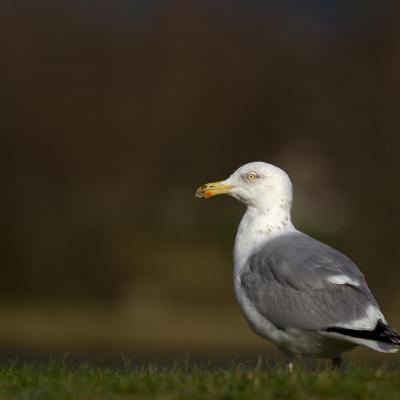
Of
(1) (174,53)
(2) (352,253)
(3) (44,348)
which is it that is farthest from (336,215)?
(3) (44,348)

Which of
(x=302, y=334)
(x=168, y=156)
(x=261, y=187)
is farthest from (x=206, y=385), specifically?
(x=168, y=156)

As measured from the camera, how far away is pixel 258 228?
768cm

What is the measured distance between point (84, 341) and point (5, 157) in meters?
8.24

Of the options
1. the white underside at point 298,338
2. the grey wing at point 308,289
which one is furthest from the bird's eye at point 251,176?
the white underside at point 298,338

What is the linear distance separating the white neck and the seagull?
0.08 metres

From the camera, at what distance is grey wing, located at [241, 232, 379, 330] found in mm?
6820

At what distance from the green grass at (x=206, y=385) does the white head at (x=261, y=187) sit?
4.65 ft

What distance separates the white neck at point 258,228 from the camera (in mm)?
7543

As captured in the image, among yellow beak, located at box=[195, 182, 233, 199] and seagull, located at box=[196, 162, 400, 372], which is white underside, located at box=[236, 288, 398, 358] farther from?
yellow beak, located at box=[195, 182, 233, 199]

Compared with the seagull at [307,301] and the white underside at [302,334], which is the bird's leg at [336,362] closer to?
the seagull at [307,301]

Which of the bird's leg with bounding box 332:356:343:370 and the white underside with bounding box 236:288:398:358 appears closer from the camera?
the white underside with bounding box 236:288:398:358

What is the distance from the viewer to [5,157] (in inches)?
920

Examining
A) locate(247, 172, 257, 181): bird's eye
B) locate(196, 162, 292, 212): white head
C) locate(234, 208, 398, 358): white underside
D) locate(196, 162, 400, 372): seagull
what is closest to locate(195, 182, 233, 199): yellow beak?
locate(196, 162, 292, 212): white head

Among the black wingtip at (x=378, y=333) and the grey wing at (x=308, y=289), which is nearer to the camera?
the black wingtip at (x=378, y=333)
